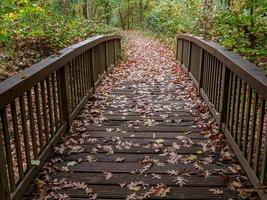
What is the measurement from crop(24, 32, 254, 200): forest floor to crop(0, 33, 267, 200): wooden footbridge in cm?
1

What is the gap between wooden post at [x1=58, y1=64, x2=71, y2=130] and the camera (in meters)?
4.85

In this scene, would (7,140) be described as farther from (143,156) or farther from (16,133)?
(143,156)

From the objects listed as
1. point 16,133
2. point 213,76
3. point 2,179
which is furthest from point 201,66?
point 2,179

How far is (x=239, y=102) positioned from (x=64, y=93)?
233 cm

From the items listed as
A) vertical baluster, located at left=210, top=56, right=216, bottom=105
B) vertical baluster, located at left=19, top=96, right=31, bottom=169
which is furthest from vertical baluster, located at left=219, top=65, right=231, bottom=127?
vertical baluster, located at left=19, top=96, right=31, bottom=169

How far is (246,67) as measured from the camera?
12.8ft

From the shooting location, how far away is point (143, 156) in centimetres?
439

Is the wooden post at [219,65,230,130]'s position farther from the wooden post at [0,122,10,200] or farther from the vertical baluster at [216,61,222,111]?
the wooden post at [0,122,10,200]

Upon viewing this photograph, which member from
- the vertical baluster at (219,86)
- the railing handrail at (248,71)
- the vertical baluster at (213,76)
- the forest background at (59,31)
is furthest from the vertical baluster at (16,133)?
the forest background at (59,31)

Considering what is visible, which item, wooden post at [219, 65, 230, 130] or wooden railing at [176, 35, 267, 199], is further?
wooden post at [219, 65, 230, 130]

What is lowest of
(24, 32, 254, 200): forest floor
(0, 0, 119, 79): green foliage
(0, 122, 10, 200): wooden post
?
(24, 32, 254, 200): forest floor

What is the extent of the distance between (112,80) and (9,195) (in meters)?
6.42

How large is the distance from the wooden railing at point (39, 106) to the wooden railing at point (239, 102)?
2170 millimetres

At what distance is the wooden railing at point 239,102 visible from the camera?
11.0ft
